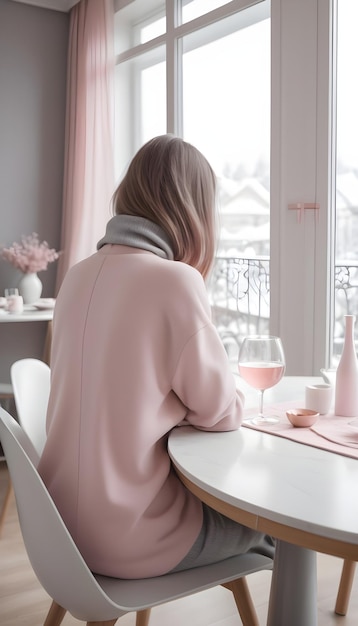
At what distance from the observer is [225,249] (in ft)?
12.0

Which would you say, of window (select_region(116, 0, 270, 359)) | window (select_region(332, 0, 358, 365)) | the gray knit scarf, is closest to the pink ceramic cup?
the gray knit scarf

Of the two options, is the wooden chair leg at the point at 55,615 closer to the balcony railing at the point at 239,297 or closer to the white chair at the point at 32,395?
the white chair at the point at 32,395

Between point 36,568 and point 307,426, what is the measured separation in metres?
0.61

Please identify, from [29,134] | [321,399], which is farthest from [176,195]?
[29,134]

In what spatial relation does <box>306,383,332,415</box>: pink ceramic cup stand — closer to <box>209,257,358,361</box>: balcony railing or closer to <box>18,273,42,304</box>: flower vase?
<box>209,257,358,361</box>: balcony railing

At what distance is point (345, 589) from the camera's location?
210 cm

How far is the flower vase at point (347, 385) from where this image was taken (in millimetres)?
1449

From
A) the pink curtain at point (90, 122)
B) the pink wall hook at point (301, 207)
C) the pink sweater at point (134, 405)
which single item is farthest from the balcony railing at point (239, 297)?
the pink sweater at point (134, 405)

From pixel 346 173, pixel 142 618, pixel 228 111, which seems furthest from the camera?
pixel 228 111

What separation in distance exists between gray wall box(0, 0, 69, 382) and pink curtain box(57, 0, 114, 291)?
146 millimetres

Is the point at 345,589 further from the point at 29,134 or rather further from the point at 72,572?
the point at 29,134

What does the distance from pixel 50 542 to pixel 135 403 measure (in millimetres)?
292

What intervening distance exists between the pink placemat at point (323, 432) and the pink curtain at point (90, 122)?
300 centimetres

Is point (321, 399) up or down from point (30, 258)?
down
